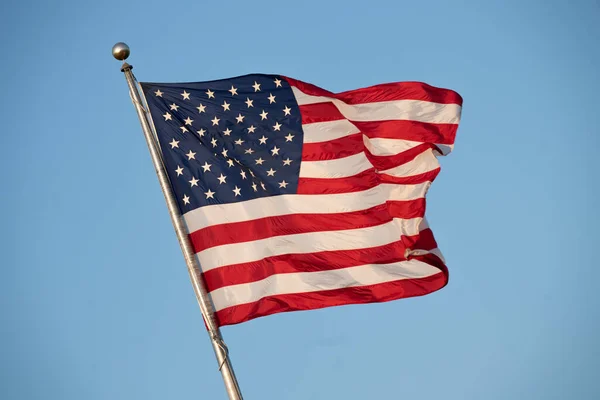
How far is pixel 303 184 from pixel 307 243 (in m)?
1.40

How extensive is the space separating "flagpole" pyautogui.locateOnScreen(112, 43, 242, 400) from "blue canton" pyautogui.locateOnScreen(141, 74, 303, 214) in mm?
696

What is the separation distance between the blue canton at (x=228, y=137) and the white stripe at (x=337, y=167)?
0.26 meters

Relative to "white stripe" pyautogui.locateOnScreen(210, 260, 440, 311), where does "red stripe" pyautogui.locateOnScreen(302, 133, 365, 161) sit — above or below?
above

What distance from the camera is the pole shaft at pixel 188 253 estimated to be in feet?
55.7

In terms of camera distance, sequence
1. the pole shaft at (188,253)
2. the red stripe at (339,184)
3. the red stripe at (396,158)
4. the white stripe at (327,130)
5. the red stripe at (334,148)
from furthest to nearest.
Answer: the red stripe at (396,158) < the white stripe at (327,130) < the red stripe at (334,148) < the red stripe at (339,184) < the pole shaft at (188,253)

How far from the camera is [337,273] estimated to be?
65.8 feet

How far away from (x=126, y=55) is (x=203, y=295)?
498 cm

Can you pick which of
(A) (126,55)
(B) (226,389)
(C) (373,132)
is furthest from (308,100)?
(B) (226,389)

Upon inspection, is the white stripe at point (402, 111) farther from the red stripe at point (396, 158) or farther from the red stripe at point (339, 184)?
the red stripe at point (339, 184)

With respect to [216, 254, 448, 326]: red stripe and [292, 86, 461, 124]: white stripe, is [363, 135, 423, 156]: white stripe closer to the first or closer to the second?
[292, 86, 461, 124]: white stripe

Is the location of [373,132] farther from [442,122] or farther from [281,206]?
[281,206]

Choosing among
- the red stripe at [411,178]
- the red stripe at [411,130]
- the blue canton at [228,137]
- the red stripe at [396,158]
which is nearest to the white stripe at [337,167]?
the blue canton at [228,137]

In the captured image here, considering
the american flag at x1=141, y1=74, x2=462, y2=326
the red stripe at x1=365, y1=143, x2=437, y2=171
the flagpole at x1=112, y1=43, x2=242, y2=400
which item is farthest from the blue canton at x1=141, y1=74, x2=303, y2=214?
the red stripe at x1=365, y1=143, x2=437, y2=171

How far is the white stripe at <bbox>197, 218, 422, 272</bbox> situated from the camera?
1897 centimetres
